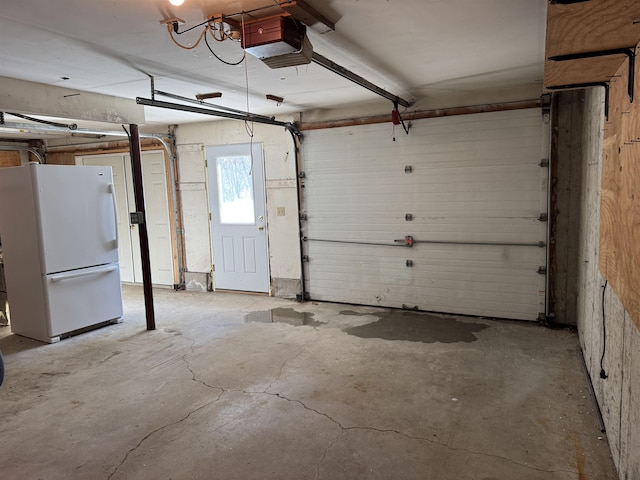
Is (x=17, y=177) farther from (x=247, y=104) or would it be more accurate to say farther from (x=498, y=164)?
(x=498, y=164)

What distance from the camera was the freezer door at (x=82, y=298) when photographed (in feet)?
14.5

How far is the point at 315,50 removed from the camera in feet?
10.1

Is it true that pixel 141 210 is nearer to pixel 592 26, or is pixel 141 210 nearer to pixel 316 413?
pixel 316 413

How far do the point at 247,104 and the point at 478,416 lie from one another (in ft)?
12.9

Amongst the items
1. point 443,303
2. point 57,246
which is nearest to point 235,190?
point 57,246

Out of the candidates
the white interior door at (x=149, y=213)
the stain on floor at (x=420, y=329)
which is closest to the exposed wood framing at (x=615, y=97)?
the stain on floor at (x=420, y=329)

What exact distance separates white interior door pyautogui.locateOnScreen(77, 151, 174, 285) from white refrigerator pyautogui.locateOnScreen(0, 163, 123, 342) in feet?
6.31

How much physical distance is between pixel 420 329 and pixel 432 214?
1.31m

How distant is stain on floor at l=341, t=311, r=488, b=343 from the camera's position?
426 centimetres

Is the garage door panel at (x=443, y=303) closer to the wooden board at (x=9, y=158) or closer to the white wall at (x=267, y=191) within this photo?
the white wall at (x=267, y=191)

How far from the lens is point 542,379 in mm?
3295

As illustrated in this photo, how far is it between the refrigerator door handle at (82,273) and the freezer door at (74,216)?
0.05 metres

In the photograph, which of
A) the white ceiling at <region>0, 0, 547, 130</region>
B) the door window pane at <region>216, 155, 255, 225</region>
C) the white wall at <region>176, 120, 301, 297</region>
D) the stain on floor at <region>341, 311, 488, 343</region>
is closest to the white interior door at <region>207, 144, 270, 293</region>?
the door window pane at <region>216, 155, 255, 225</region>

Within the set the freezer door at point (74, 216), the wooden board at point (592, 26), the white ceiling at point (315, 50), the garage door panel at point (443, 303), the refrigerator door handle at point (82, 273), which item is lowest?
the garage door panel at point (443, 303)
